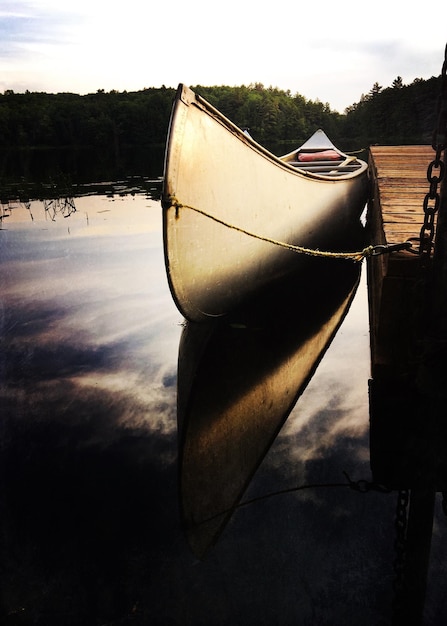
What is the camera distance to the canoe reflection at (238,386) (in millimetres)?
3180

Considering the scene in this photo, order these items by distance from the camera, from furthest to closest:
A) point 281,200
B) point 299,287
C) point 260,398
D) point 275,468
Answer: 1. point 299,287
2. point 281,200
3. point 260,398
4. point 275,468

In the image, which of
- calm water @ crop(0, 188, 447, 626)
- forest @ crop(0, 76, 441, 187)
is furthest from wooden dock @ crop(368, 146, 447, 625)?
forest @ crop(0, 76, 441, 187)

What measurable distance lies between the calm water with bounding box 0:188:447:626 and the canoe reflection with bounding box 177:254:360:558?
0.11 meters

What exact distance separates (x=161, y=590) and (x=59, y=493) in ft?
3.60

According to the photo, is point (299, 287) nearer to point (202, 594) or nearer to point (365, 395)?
point (365, 395)

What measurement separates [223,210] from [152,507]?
2.84 metres

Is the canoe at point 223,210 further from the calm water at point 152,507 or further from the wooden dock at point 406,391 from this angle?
the calm water at point 152,507

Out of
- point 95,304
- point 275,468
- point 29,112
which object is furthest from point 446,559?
point 29,112

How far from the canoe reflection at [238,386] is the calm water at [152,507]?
0.11m

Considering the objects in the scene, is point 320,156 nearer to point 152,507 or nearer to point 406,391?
point 406,391

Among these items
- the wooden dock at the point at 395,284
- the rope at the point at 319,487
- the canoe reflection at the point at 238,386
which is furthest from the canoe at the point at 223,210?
the rope at the point at 319,487

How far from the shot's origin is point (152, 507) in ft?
9.91

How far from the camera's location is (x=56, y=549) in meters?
2.68

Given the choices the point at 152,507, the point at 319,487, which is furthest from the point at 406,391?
the point at 152,507
